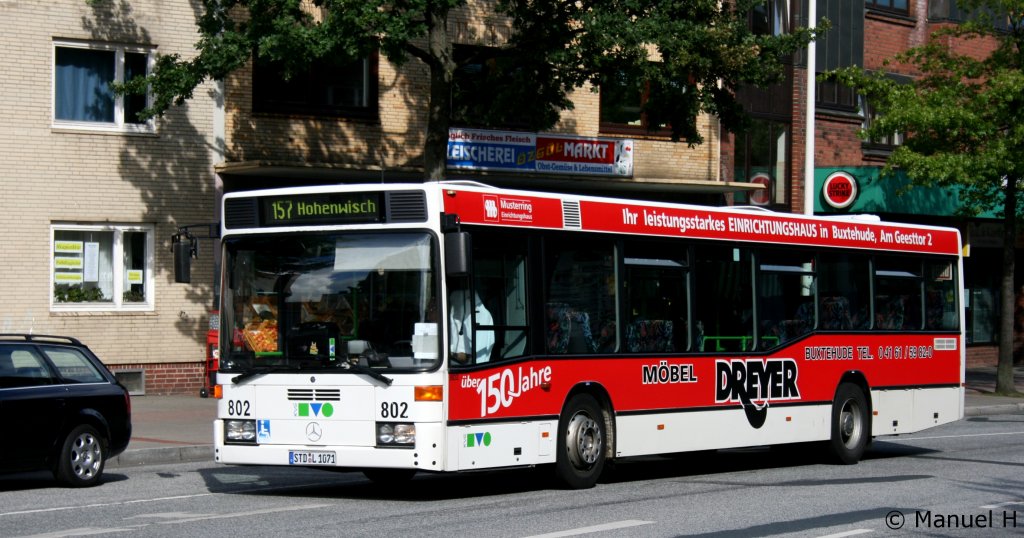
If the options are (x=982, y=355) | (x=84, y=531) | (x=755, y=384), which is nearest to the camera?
(x=84, y=531)

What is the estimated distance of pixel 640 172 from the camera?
1196 inches

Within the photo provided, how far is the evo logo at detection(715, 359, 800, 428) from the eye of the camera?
49.9 feet

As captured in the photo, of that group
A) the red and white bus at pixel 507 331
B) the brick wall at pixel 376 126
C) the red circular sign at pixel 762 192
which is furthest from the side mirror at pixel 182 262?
the red circular sign at pixel 762 192

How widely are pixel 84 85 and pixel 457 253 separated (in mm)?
14592

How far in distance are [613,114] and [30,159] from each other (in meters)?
12.0

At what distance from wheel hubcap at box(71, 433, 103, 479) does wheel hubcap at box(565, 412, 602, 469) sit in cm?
461

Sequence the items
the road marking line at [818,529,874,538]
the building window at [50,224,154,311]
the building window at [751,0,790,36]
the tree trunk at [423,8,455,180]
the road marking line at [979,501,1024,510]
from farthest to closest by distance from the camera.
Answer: the building window at [751,0,790,36] → the building window at [50,224,154,311] → the tree trunk at [423,8,455,180] → the road marking line at [979,501,1024,510] → the road marking line at [818,529,874,538]

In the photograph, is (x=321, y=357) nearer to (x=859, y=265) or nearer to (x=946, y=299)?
(x=859, y=265)

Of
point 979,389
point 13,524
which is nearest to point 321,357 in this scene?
point 13,524

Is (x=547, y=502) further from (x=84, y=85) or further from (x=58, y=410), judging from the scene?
(x=84, y=85)

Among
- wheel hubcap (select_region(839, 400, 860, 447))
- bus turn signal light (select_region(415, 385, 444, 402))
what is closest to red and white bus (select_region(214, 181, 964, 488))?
bus turn signal light (select_region(415, 385, 444, 402))

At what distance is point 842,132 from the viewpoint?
119 ft

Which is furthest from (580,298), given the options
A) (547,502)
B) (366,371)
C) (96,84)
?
(96,84)

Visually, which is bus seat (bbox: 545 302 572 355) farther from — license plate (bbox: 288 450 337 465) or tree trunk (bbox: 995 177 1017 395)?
tree trunk (bbox: 995 177 1017 395)
